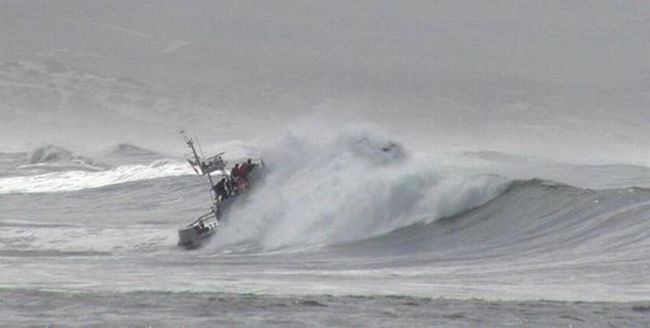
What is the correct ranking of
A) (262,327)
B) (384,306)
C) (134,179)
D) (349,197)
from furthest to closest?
(134,179) → (349,197) → (384,306) → (262,327)

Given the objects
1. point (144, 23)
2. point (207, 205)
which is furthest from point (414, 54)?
point (207, 205)

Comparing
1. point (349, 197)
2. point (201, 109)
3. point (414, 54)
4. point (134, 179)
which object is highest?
point (414, 54)

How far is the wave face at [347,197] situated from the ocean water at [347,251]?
43mm

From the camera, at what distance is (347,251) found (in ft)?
107

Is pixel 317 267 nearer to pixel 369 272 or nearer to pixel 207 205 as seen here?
pixel 369 272

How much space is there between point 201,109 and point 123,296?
8299 cm

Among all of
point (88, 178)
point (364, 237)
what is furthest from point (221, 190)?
point (88, 178)

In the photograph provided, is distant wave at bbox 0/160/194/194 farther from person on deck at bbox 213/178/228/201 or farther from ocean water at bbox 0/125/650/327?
person on deck at bbox 213/178/228/201

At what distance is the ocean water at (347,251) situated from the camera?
21.8m

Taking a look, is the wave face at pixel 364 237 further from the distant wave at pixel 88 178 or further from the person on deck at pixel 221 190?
the distant wave at pixel 88 178

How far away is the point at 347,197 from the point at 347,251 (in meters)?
4.05

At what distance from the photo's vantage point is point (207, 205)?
47906mm

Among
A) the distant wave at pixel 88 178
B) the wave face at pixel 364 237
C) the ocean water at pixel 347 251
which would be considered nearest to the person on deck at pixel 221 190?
the wave face at pixel 364 237

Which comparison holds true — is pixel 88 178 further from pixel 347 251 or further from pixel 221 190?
pixel 347 251
